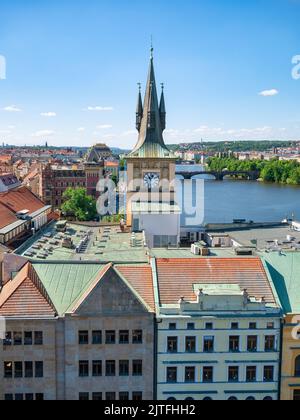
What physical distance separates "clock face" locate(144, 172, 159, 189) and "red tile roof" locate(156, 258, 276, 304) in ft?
69.7

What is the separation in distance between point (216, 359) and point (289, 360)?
3.60 metres

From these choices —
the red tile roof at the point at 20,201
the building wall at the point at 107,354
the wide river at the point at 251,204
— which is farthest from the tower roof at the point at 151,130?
the wide river at the point at 251,204

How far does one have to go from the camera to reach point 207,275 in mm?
28562

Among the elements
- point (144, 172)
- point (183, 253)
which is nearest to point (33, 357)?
point (183, 253)

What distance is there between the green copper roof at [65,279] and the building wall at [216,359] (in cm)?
455

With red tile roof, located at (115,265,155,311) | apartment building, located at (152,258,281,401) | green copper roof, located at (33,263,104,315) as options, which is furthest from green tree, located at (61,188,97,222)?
apartment building, located at (152,258,281,401)

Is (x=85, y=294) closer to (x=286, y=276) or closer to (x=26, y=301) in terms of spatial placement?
(x=26, y=301)

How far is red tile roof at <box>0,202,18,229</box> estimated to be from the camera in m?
40.5

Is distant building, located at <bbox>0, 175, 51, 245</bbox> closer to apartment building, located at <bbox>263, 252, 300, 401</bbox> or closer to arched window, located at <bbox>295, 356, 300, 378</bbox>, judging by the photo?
apartment building, located at <bbox>263, 252, 300, 401</bbox>

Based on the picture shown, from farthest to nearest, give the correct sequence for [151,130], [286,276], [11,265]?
[151,130], [11,265], [286,276]

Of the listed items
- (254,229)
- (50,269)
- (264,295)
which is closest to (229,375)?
(264,295)

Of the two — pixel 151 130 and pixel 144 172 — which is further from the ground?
pixel 151 130

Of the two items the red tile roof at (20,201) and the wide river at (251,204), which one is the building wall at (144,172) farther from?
the wide river at (251,204)
